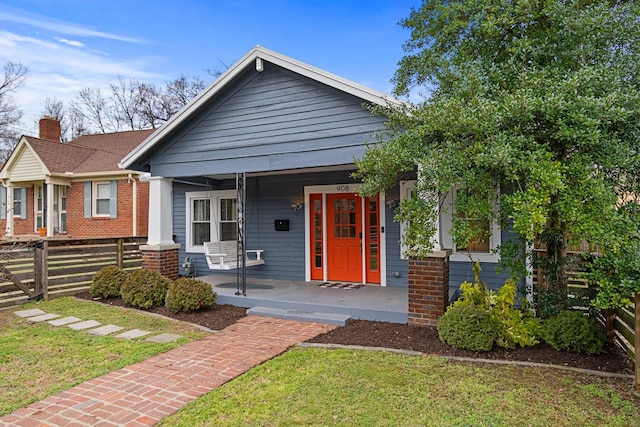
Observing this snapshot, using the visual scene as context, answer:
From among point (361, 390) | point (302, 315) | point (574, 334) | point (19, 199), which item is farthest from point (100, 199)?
point (574, 334)

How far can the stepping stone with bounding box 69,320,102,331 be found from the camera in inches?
229

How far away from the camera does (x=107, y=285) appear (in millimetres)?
7688

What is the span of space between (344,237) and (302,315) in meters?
2.68

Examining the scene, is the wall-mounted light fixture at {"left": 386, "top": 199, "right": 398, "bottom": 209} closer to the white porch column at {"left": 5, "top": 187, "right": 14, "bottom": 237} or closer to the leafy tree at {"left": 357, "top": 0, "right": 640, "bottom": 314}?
the leafy tree at {"left": 357, "top": 0, "right": 640, "bottom": 314}

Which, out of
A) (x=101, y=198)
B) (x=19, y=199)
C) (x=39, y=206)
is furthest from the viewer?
(x=19, y=199)

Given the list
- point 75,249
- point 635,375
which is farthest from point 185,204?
point 635,375

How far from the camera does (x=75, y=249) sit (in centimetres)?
832

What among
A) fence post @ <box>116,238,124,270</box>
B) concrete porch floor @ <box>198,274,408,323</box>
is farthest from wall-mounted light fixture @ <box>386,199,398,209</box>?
fence post @ <box>116,238,124,270</box>

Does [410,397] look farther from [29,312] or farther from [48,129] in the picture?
[48,129]

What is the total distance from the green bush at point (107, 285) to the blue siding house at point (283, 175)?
3.18 feet

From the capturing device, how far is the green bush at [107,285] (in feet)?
25.2

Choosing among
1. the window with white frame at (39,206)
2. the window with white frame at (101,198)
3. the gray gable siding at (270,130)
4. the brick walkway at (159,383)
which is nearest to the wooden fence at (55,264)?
the gray gable siding at (270,130)

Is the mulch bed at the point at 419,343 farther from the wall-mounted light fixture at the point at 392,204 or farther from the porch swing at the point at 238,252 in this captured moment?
the wall-mounted light fixture at the point at 392,204

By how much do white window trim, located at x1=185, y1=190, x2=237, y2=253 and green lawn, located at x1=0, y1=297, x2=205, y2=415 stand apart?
3207 millimetres
